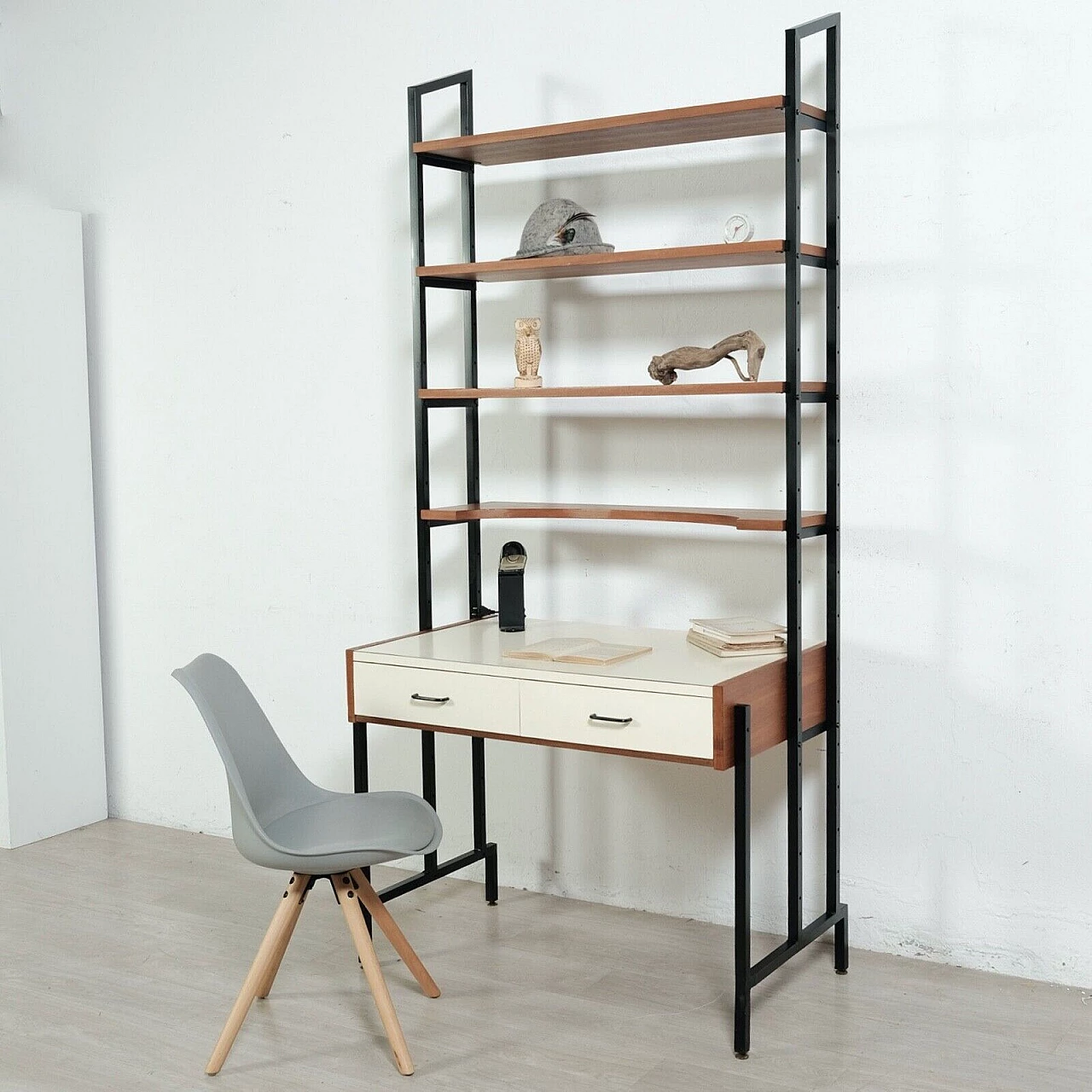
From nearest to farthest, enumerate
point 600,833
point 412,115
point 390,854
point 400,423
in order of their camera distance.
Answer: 1. point 390,854
2. point 412,115
3. point 600,833
4. point 400,423

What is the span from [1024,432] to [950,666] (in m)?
0.57

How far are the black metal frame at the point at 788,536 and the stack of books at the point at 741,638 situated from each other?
0.21ft

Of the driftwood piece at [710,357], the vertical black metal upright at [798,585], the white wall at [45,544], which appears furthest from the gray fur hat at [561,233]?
the white wall at [45,544]

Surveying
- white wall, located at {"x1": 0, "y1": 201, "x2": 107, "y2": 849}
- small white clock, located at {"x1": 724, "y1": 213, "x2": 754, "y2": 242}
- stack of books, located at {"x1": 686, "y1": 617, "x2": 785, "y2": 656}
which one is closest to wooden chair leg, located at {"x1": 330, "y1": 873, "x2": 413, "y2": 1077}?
stack of books, located at {"x1": 686, "y1": 617, "x2": 785, "y2": 656}

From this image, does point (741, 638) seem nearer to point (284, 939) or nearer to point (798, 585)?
point (798, 585)

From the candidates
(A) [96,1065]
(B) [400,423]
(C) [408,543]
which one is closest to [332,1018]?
(A) [96,1065]

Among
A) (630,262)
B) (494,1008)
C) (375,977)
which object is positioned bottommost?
(494,1008)

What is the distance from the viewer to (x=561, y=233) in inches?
126

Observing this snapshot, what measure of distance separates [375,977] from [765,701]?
39.1 inches

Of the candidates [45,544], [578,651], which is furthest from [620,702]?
[45,544]

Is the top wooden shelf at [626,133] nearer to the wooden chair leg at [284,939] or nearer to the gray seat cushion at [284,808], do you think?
the gray seat cushion at [284,808]

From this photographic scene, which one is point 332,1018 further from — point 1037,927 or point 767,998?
point 1037,927

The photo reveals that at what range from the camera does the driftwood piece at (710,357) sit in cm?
306

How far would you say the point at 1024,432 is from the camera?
3033mm
